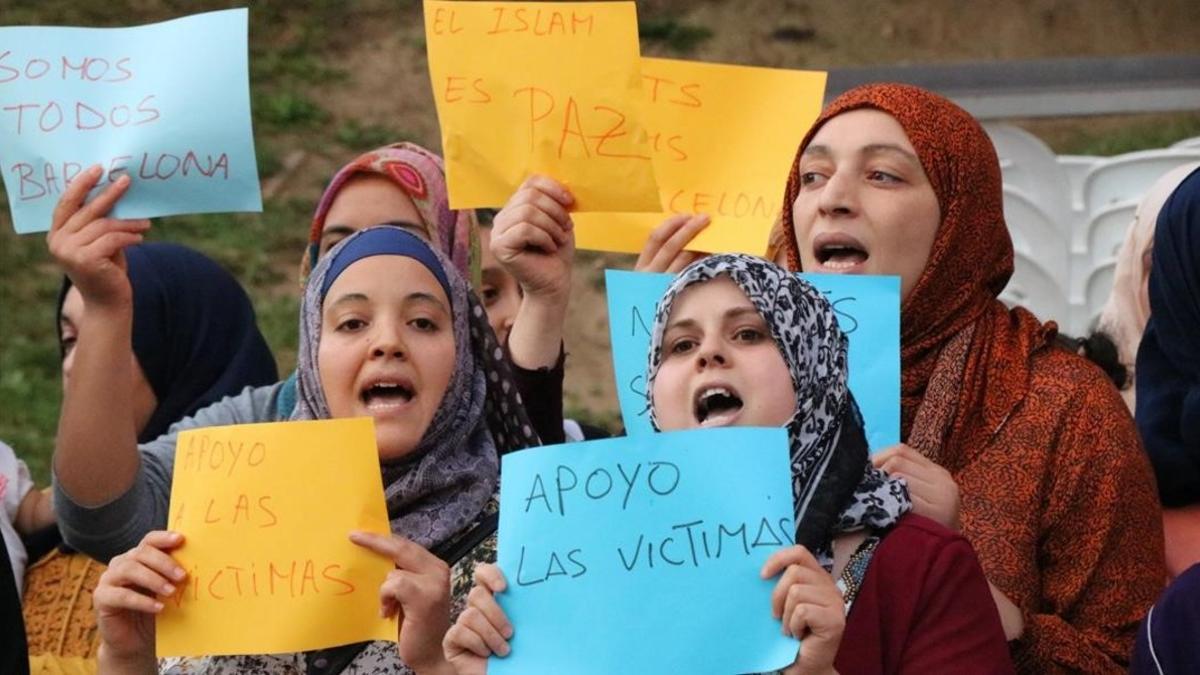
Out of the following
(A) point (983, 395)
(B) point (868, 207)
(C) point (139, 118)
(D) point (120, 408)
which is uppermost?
(C) point (139, 118)

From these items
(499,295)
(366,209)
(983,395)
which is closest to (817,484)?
(983,395)

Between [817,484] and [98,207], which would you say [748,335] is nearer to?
[817,484]

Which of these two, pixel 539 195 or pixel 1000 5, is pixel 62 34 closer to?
pixel 539 195

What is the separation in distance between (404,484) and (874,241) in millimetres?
933

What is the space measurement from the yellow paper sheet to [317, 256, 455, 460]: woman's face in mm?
295

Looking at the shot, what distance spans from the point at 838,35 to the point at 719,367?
22.4 ft

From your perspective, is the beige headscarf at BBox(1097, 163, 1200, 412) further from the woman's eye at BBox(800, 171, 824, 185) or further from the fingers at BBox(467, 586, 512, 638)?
the fingers at BBox(467, 586, 512, 638)

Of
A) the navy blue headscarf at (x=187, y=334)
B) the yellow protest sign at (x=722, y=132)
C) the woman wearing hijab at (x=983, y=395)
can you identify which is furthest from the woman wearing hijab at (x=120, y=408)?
the woman wearing hijab at (x=983, y=395)

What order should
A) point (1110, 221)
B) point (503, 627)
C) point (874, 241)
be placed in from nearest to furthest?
point (503, 627) < point (874, 241) < point (1110, 221)

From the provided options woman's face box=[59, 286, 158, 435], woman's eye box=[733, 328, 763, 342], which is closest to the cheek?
woman's eye box=[733, 328, 763, 342]

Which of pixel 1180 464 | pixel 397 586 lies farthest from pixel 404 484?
pixel 1180 464

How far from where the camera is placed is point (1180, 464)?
14.3 ft

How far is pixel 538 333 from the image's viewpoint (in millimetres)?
4391

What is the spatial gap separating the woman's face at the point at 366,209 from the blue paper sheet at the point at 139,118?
0.66 metres
